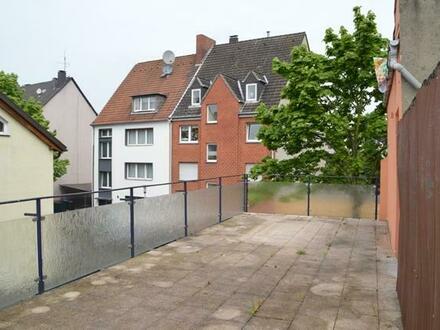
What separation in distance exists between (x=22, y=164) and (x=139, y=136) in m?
14.8

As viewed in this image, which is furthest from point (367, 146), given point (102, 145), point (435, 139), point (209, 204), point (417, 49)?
point (102, 145)

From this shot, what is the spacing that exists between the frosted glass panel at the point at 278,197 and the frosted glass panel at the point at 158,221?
453 centimetres

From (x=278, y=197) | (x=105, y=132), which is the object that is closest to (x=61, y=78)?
(x=105, y=132)

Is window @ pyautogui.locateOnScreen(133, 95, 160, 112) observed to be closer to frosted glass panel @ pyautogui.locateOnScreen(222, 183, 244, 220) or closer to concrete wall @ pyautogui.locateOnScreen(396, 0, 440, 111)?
frosted glass panel @ pyautogui.locateOnScreen(222, 183, 244, 220)

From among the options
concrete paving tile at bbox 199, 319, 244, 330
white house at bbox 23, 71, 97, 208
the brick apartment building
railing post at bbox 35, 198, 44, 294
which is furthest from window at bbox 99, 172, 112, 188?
concrete paving tile at bbox 199, 319, 244, 330

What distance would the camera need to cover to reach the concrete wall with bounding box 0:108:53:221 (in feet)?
47.1

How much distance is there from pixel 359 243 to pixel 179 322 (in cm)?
557

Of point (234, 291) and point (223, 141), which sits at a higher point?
point (223, 141)

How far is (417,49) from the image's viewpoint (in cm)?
657

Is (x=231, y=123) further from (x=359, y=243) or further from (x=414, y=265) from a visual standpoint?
(x=414, y=265)

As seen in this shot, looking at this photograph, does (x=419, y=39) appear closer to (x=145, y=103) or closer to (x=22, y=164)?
(x=22, y=164)

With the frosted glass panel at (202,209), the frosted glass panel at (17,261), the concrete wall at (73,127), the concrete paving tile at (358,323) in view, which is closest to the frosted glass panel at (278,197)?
the frosted glass panel at (202,209)

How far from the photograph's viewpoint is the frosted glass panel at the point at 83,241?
5.52m

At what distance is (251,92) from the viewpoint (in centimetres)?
2536
